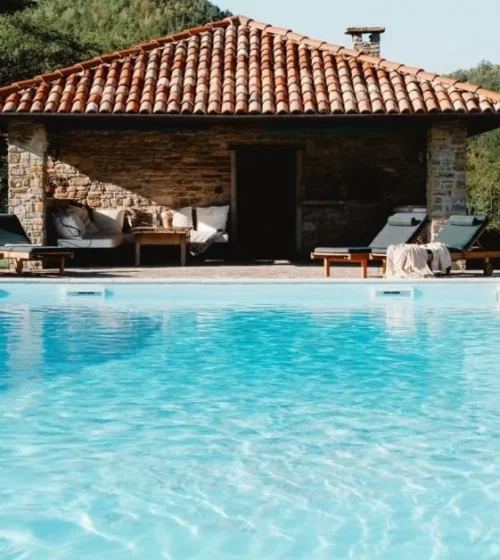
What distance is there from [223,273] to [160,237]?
6.35 feet

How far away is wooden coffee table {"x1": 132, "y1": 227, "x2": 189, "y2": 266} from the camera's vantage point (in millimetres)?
15055

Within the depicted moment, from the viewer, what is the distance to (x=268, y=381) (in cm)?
682

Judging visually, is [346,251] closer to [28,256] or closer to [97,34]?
[28,256]

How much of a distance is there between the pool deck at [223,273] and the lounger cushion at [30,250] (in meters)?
0.35

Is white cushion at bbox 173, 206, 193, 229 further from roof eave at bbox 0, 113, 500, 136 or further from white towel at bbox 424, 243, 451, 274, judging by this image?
white towel at bbox 424, 243, 451, 274

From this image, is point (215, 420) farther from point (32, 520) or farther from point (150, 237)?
point (150, 237)

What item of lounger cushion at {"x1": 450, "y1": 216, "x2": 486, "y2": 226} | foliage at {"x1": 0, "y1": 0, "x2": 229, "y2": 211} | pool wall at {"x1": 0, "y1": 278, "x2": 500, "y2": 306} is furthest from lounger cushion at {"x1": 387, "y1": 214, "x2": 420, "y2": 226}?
foliage at {"x1": 0, "y1": 0, "x2": 229, "y2": 211}

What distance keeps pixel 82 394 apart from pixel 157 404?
609 millimetres

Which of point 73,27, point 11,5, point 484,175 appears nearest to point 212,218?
point 11,5

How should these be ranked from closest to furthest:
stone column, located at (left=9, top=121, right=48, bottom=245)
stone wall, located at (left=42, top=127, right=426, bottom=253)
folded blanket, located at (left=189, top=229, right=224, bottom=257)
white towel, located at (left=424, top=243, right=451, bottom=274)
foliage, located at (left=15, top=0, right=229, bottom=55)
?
1. white towel, located at (left=424, top=243, right=451, bottom=274)
2. stone column, located at (left=9, top=121, right=48, bottom=245)
3. folded blanket, located at (left=189, top=229, right=224, bottom=257)
4. stone wall, located at (left=42, top=127, right=426, bottom=253)
5. foliage, located at (left=15, top=0, right=229, bottom=55)

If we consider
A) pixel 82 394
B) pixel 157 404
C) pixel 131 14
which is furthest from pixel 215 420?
pixel 131 14

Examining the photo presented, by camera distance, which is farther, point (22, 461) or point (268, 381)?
point (268, 381)

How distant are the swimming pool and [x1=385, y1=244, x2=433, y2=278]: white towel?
2397 millimetres

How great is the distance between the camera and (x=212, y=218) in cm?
1614
